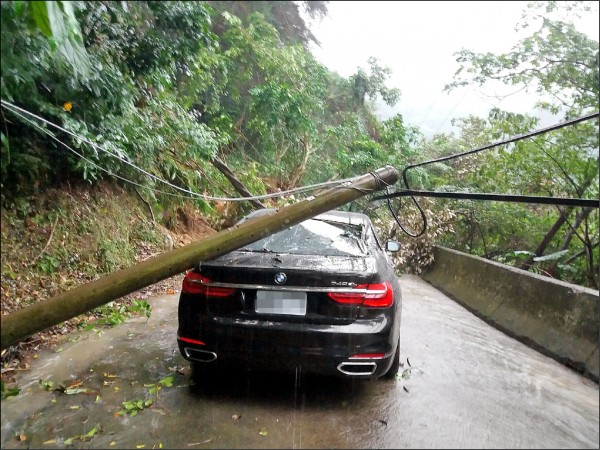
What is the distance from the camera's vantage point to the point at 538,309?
568 cm

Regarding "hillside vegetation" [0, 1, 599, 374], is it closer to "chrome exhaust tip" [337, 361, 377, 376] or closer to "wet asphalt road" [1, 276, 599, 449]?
"wet asphalt road" [1, 276, 599, 449]

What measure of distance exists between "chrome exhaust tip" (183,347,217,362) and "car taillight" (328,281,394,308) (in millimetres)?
921

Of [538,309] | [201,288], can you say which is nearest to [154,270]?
[201,288]

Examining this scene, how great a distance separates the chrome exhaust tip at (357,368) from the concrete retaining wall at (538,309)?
2376 millimetres

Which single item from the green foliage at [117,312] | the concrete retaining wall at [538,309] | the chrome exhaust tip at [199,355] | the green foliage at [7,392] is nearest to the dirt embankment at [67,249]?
the green foliage at [117,312]

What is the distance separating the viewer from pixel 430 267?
11203 mm

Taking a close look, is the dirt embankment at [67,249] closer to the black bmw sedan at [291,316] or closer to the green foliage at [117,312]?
the green foliage at [117,312]

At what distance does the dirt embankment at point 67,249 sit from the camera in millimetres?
4375

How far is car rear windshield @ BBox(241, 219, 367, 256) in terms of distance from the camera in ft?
11.7

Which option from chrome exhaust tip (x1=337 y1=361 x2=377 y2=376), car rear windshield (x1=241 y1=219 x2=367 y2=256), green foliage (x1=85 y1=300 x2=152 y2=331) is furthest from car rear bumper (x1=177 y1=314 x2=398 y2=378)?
green foliage (x1=85 y1=300 x2=152 y2=331)

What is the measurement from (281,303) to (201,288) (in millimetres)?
582

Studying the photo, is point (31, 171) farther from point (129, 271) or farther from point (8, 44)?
point (129, 271)

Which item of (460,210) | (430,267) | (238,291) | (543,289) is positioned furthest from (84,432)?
(460,210)

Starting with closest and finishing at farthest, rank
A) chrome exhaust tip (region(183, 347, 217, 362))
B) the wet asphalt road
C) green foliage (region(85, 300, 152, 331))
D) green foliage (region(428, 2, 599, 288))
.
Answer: the wet asphalt road → chrome exhaust tip (region(183, 347, 217, 362)) → green foliage (region(85, 300, 152, 331)) → green foliage (region(428, 2, 599, 288))
